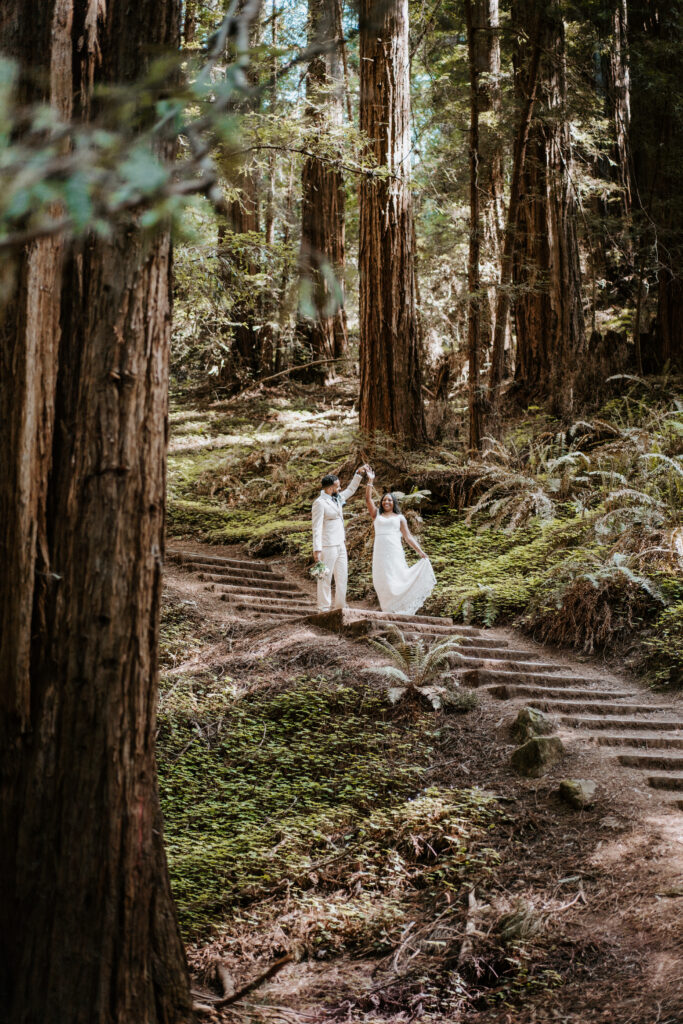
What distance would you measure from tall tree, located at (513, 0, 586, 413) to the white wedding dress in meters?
7.16

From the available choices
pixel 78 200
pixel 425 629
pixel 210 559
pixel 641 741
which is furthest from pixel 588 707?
pixel 78 200

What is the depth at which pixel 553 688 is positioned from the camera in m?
8.52

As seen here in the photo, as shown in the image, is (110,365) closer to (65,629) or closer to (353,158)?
(65,629)

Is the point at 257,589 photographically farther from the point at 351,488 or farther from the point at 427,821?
the point at 427,821

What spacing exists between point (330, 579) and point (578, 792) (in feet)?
15.5

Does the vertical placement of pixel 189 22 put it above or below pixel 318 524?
above

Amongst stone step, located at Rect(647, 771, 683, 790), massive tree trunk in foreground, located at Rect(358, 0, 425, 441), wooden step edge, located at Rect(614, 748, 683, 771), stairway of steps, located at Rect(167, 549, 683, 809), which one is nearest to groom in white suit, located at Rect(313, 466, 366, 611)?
stairway of steps, located at Rect(167, 549, 683, 809)

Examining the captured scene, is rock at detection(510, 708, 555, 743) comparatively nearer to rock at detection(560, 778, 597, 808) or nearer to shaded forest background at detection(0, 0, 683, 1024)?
rock at detection(560, 778, 597, 808)

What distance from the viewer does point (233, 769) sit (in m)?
7.32

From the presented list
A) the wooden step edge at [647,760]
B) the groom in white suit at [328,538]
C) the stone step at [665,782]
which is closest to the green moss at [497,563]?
the groom in white suit at [328,538]

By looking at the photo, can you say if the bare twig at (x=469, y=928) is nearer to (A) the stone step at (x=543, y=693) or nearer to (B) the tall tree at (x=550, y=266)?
(A) the stone step at (x=543, y=693)

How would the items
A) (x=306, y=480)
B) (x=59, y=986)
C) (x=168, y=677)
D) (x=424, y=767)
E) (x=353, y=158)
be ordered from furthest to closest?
(x=306, y=480), (x=353, y=158), (x=168, y=677), (x=424, y=767), (x=59, y=986)

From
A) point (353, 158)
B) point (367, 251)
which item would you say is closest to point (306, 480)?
point (367, 251)

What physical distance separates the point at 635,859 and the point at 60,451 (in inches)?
168
